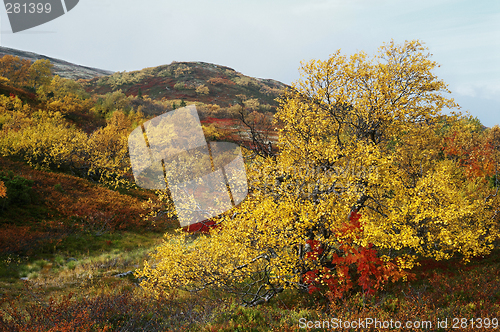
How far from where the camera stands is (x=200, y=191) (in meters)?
34.7

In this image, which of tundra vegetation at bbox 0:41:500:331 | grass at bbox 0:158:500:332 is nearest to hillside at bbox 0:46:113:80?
grass at bbox 0:158:500:332

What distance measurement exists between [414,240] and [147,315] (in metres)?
8.62

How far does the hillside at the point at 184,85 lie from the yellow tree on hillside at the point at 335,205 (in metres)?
78.5

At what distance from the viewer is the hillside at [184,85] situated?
103 metres

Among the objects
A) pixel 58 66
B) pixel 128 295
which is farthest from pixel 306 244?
pixel 58 66

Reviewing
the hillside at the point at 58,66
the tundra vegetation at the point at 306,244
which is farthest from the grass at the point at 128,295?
the hillside at the point at 58,66

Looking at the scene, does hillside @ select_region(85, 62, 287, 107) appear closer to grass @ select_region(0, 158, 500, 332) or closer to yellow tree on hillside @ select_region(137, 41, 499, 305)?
grass @ select_region(0, 158, 500, 332)

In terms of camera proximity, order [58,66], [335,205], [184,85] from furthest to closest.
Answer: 1. [58,66]
2. [184,85]
3. [335,205]

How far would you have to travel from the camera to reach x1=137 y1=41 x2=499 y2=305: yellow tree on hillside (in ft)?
31.1

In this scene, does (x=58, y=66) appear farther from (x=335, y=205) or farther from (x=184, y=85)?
(x=335, y=205)

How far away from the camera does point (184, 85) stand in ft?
373

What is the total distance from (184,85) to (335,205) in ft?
371

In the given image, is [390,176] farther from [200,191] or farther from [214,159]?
[214,159]

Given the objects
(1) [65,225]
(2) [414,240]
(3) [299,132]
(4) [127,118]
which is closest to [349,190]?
(2) [414,240]
